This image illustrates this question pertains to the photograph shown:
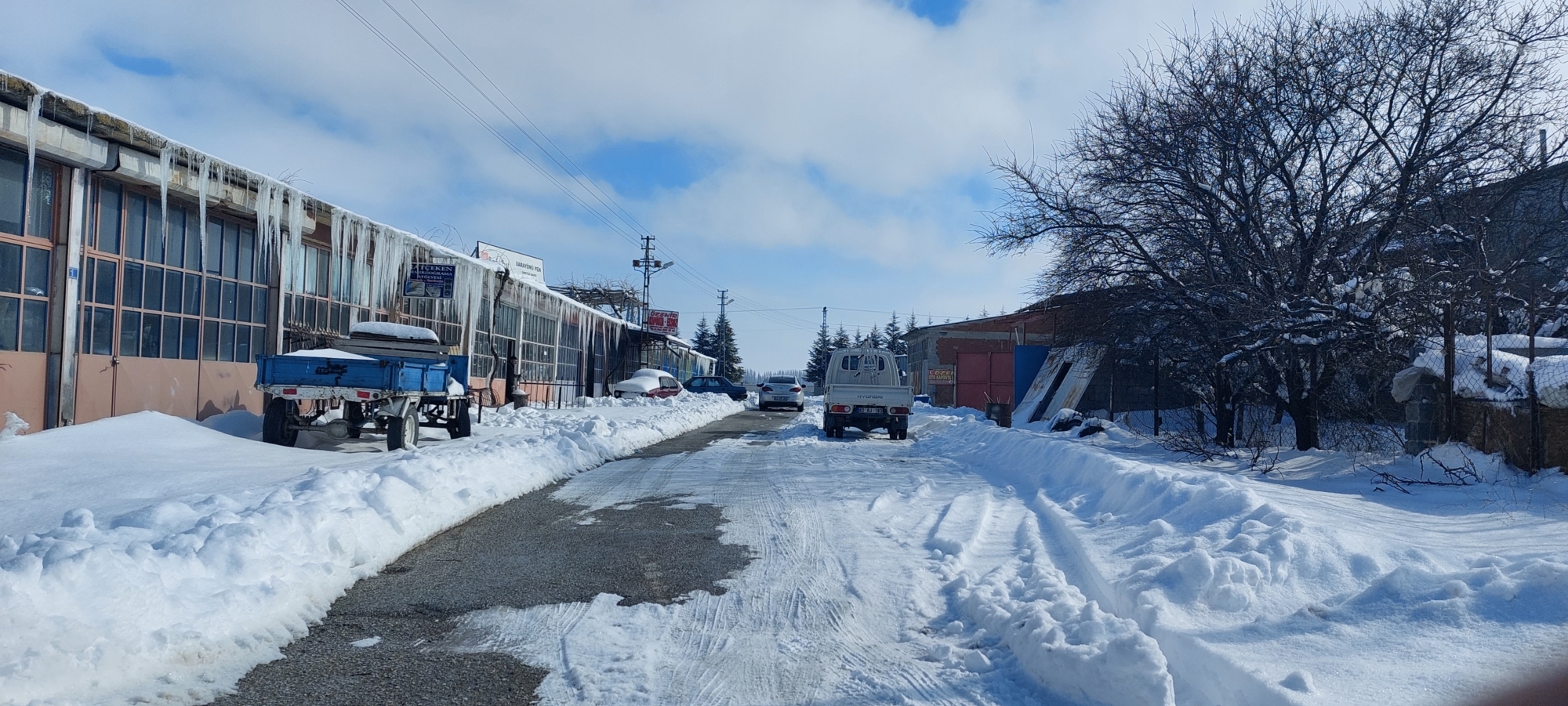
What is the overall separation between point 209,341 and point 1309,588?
1573 cm

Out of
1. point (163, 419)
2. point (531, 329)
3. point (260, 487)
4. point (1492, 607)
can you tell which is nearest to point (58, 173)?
point (163, 419)

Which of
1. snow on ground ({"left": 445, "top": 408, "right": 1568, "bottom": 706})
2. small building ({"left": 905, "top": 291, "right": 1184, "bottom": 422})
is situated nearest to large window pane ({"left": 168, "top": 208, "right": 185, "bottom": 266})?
snow on ground ({"left": 445, "top": 408, "right": 1568, "bottom": 706})

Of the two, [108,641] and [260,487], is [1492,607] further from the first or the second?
[260,487]

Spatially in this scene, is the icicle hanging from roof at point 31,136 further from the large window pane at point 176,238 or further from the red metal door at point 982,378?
the red metal door at point 982,378

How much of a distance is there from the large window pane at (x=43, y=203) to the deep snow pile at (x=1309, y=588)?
12.3 metres

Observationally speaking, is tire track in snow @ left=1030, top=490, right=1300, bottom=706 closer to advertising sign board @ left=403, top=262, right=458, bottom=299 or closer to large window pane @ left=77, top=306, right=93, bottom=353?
large window pane @ left=77, top=306, right=93, bottom=353

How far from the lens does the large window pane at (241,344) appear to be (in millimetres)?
15327

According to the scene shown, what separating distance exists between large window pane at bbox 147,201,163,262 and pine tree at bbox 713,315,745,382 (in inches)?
2754

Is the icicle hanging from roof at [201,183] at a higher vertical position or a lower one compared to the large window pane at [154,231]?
higher

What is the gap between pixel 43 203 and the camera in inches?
448

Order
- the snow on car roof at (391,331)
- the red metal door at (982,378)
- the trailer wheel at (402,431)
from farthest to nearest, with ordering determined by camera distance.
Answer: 1. the red metal door at (982,378)
2. the snow on car roof at (391,331)
3. the trailer wheel at (402,431)

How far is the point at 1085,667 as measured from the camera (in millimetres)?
4145

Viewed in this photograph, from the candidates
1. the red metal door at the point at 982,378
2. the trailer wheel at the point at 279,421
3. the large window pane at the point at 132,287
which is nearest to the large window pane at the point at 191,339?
the large window pane at the point at 132,287

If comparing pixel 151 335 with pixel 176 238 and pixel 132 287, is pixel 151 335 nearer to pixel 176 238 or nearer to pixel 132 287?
pixel 132 287
